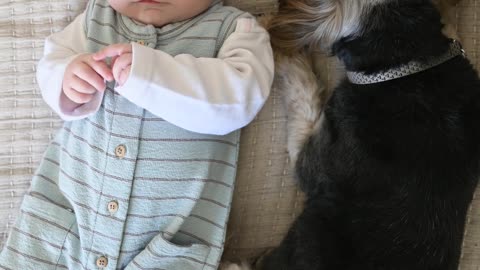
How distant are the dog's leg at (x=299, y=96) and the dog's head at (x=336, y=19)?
4 cm

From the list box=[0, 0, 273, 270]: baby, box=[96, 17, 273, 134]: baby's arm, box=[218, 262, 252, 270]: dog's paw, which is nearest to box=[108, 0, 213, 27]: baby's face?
box=[0, 0, 273, 270]: baby

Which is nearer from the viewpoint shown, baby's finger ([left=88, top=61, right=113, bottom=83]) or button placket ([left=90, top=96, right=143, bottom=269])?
baby's finger ([left=88, top=61, right=113, bottom=83])

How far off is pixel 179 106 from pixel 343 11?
0.51 m

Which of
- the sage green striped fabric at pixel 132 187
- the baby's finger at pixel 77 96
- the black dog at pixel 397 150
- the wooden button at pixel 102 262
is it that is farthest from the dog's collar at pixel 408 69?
the wooden button at pixel 102 262

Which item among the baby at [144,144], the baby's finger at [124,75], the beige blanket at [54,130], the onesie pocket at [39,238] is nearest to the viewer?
the baby's finger at [124,75]

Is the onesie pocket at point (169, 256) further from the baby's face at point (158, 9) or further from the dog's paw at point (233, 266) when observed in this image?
the baby's face at point (158, 9)

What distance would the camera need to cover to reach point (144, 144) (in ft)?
4.86

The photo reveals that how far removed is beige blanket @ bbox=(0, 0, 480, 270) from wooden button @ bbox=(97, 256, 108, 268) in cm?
37

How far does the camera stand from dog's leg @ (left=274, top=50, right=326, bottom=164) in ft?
5.38

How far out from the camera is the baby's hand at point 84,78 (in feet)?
4.45

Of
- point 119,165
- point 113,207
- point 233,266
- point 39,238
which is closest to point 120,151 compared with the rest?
point 119,165

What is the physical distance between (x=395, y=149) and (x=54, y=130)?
0.96 meters

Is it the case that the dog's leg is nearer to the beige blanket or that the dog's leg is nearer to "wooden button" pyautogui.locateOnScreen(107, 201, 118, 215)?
the beige blanket

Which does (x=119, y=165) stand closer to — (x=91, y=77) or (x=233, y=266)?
(x=91, y=77)
